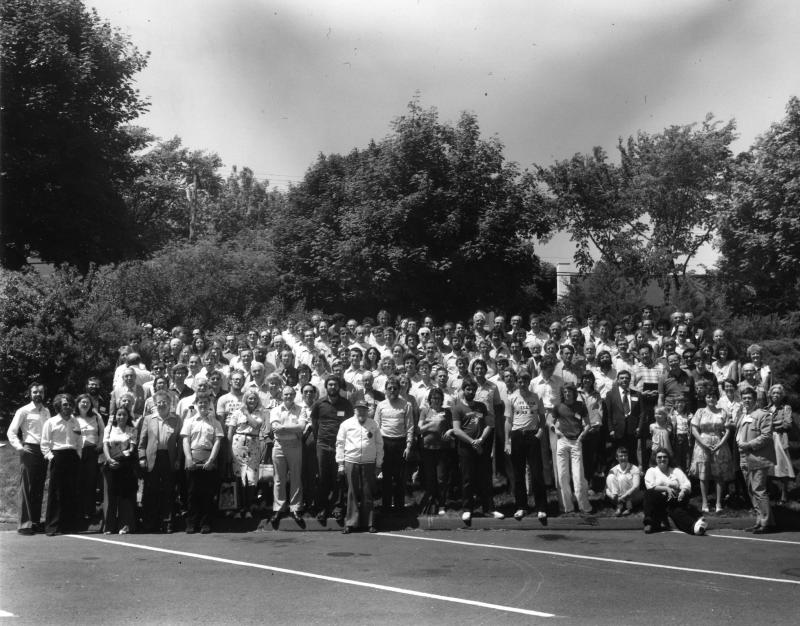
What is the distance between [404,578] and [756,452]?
5.75 m

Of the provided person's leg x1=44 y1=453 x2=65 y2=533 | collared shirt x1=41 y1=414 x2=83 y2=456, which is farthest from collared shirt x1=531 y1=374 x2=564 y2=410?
person's leg x1=44 y1=453 x2=65 y2=533

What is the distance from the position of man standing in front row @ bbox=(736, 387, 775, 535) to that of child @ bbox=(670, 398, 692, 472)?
792 mm

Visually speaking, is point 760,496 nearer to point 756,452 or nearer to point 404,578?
point 756,452

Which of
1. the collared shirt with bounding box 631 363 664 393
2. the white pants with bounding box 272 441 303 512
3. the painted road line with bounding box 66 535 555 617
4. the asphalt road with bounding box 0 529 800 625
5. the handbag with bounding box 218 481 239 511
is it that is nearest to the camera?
the asphalt road with bounding box 0 529 800 625

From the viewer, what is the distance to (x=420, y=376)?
14.2 m

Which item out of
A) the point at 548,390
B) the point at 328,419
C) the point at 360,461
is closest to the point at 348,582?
the point at 360,461

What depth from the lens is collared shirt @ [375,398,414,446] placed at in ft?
43.6

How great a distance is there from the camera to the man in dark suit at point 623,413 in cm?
1365

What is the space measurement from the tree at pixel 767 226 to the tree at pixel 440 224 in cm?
957

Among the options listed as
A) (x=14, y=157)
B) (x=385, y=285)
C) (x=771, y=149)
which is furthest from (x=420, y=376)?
(x=771, y=149)

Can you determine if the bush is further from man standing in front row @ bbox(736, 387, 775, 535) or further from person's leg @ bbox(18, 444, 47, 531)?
man standing in front row @ bbox(736, 387, 775, 535)

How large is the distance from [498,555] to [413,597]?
2.43 m

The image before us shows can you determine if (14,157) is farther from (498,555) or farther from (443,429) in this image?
(498,555)

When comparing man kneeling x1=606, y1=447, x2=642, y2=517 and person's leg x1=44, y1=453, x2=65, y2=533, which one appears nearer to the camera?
person's leg x1=44, y1=453, x2=65, y2=533
